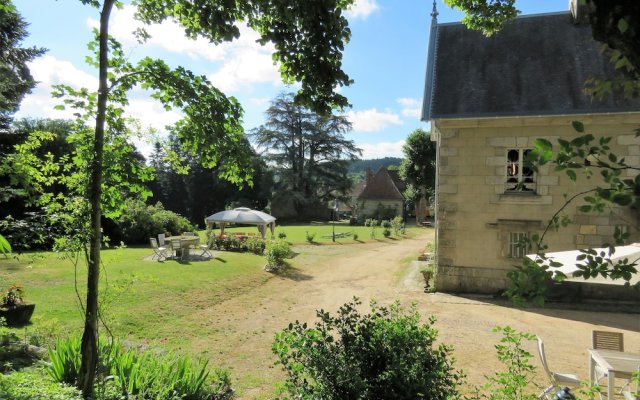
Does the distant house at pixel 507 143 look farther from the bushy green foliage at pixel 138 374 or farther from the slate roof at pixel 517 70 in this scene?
the bushy green foliage at pixel 138 374

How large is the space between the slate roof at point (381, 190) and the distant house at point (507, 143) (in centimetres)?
3548

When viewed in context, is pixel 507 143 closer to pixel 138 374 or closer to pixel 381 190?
pixel 138 374

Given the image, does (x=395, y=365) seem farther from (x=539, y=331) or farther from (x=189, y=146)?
(x=539, y=331)

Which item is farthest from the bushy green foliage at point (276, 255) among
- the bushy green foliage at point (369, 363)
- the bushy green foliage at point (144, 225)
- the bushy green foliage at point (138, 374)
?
the bushy green foliage at point (369, 363)

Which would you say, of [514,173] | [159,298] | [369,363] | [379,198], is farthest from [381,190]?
[369,363]

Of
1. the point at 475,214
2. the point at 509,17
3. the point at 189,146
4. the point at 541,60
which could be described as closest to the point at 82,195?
the point at 189,146

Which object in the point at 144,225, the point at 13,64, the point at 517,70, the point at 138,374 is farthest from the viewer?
the point at 144,225

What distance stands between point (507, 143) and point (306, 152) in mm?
37805

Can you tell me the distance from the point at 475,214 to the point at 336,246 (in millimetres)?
13000

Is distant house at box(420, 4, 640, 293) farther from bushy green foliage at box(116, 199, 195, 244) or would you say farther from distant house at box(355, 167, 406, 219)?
distant house at box(355, 167, 406, 219)

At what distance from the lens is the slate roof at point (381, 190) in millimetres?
48997

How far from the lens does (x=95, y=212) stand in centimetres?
411

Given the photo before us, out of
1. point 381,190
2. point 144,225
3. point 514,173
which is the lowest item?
point 144,225

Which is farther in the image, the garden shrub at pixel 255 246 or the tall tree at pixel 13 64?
the garden shrub at pixel 255 246
